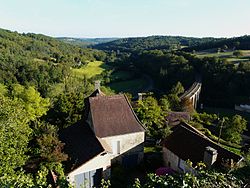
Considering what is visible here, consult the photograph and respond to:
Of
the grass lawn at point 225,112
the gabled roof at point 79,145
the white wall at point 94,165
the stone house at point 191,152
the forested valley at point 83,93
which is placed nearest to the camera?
the forested valley at point 83,93

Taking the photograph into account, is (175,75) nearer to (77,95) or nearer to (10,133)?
(77,95)

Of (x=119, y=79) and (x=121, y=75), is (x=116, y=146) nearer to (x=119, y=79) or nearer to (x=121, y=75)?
(x=119, y=79)

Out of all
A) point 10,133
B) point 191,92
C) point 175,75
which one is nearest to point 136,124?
point 10,133

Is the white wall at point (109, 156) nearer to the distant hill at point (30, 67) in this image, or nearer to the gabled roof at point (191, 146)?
→ the gabled roof at point (191, 146)

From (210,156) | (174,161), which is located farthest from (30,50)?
(210,156)

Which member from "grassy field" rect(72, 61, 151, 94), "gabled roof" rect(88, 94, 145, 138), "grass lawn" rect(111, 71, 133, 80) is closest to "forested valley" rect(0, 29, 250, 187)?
"grass lawn" rect(111, 71, 133, 80)

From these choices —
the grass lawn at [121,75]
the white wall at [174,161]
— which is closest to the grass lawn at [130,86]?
the grass lawn at [121,75]
